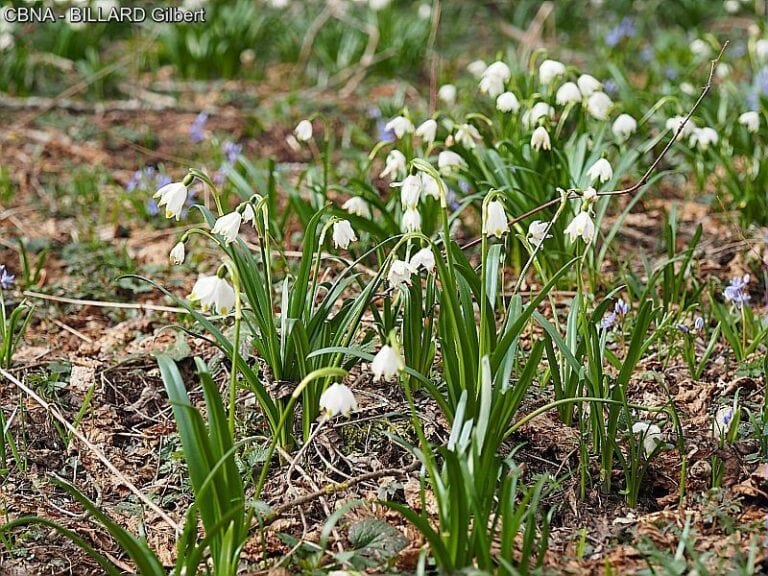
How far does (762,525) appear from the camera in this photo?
2.10 metres

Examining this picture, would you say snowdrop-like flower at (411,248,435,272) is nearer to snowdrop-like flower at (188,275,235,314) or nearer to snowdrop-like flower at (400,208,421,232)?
snowdrop-like flower at (400,208,421,232)

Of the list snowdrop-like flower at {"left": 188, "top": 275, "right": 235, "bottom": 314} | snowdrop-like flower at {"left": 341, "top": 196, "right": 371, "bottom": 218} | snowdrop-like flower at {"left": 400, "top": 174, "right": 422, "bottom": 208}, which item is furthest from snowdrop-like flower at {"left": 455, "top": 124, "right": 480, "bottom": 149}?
snowdrop-like flower at {"left": 188, "top": 275, "right": 235, "bottom": 314}

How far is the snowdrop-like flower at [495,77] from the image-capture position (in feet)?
11.8

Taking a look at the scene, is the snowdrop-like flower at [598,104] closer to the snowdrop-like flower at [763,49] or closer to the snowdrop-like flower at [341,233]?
the snowdrop-like flower at [341,233]

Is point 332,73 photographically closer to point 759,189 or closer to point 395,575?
point 759,189

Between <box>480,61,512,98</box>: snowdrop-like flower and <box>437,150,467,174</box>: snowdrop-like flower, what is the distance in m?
0.42

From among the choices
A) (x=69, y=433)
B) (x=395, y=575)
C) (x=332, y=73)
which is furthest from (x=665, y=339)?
(x=332, y=73)

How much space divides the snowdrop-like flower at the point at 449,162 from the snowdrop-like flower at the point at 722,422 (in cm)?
124

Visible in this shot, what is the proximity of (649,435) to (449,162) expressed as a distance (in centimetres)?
125

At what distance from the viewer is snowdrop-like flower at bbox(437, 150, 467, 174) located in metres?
3.27

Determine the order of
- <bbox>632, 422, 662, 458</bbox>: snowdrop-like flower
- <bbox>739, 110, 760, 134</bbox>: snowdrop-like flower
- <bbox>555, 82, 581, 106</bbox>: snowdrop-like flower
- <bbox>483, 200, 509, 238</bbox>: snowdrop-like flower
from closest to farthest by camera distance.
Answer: <bbox>483, 200, 509, 238</bbox>: snowdrop-like flower → <bbox>632, 422, 662, 458</bbox>: snowdrop-like flower → <bbox>555, 82, 581, 106</bbox>: snowdrop-like flower → <bbox>739, 110, 760, 134</bbox>: snowdrop-like flower

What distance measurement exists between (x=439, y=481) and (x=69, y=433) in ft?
3.79

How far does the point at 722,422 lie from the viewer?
2545mm

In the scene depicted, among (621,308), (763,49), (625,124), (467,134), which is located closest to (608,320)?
(621,308)
